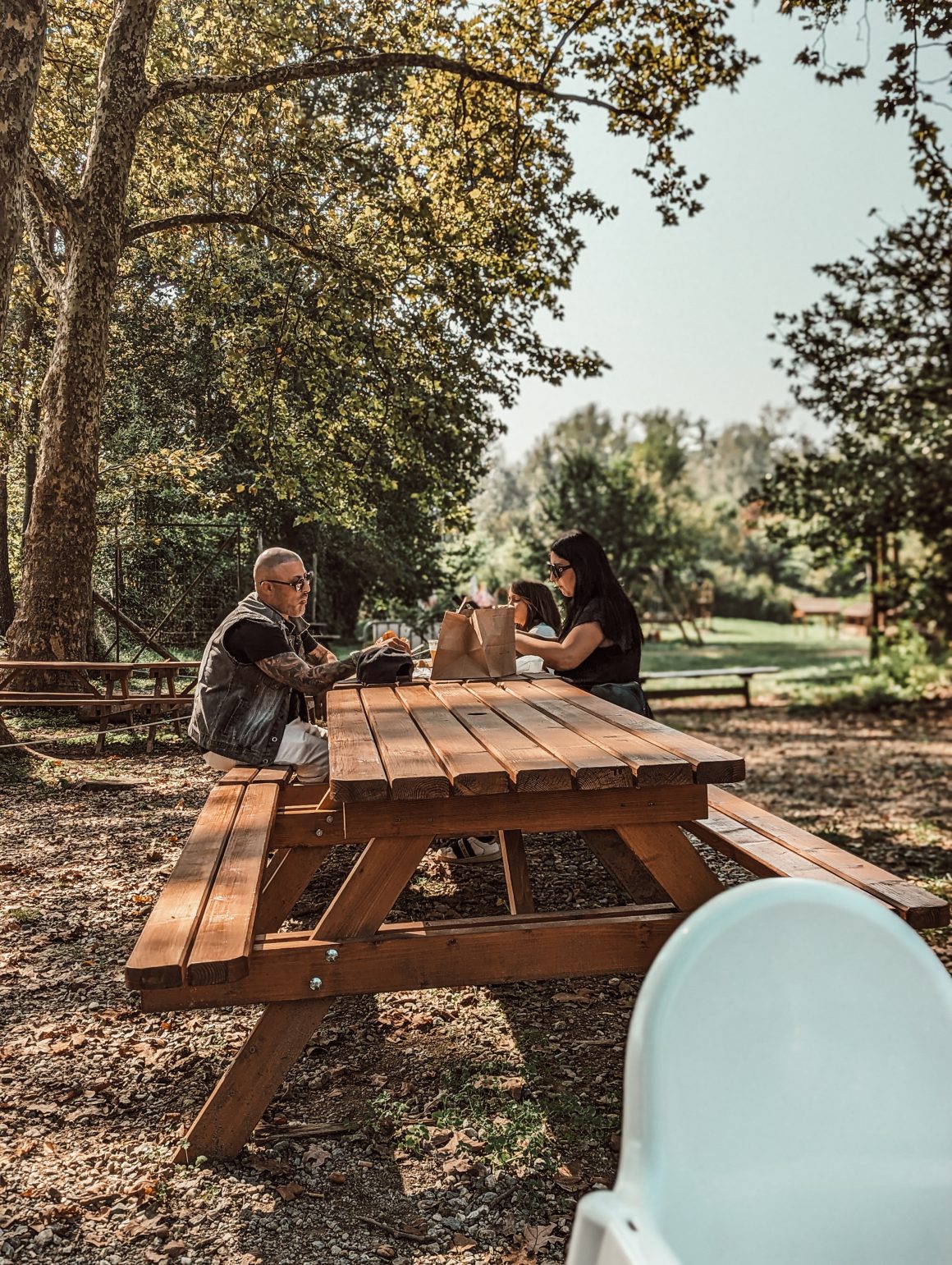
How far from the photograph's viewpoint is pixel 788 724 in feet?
40.8

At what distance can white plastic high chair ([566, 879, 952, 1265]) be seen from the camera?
1309 millimetres

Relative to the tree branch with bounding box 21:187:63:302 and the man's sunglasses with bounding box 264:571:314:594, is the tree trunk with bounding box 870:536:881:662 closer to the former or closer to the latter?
the tree branch with bounding box 21:187:63:302

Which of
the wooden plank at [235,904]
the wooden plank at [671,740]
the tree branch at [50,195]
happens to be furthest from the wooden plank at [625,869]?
the tree branch at [50,195]

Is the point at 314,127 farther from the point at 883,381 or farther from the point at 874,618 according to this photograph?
the point at 874,618

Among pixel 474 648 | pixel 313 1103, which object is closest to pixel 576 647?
pixel 474 648

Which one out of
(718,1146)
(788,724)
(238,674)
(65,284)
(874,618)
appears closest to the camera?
(718,1146)

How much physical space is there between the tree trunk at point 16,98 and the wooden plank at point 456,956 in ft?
17.1

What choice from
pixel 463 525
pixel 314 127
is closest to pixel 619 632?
pixel 463 525

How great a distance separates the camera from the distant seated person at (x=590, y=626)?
4734mm

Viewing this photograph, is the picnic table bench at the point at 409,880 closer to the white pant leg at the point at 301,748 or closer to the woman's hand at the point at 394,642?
the white pant leg at the point at 301,748

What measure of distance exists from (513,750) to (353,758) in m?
0.44

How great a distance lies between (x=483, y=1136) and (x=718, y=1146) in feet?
5.55

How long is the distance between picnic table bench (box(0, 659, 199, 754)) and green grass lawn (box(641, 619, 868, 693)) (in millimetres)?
10374

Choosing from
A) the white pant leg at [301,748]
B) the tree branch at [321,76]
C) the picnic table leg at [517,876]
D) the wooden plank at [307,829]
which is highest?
the tree branch at [321,76]
